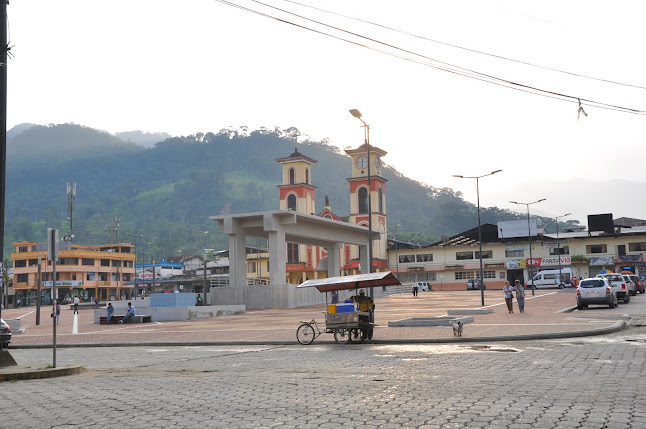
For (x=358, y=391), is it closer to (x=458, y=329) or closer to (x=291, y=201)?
(x=458, y=329)

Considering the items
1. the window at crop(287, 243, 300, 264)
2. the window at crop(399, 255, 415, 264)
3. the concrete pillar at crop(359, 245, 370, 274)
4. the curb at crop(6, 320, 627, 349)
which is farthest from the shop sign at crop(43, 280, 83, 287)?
the curb at crop(6, 320, 627, 349)

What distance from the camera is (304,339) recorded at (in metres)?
18.9

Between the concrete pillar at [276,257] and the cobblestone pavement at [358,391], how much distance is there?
3371 cm

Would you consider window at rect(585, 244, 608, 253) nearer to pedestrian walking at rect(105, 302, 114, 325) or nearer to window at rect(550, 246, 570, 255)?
window at rect(550, 246, 570, 255)

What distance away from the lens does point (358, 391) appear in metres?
9.00

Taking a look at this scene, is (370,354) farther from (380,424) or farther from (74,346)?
(74,346)

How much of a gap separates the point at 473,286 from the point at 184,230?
128982 mm

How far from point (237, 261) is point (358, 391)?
4236 cm

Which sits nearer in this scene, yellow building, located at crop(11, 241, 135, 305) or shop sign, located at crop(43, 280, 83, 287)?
shop sign, located at crop(43, 280, 83, 287)

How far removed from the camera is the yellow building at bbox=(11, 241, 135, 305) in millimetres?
96000

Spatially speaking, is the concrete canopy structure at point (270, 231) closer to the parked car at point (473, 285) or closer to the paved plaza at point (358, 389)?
the paved plaza at point (358, 389)

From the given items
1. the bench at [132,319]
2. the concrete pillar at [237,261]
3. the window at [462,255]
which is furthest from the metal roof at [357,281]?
the window at [462,255]

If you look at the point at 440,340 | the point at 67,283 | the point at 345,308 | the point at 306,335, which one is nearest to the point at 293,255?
the point at 67,283

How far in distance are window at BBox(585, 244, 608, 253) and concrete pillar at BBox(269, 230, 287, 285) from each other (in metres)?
52.3
